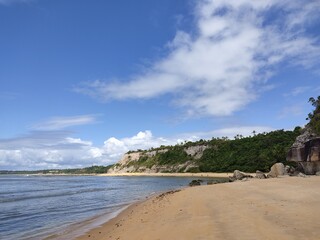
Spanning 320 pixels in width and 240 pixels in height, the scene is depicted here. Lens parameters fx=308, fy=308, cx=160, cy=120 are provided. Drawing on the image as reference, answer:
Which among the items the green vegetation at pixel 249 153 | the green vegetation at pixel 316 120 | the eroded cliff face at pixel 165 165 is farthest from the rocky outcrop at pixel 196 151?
the green vegetation at pixel 316 120

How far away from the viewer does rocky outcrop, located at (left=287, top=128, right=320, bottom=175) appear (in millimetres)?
52225

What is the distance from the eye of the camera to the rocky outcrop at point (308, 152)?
171 feet

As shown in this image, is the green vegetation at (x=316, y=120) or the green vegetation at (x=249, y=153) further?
the green vegetation at (x=249, y=153)

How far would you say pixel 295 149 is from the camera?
58094mm

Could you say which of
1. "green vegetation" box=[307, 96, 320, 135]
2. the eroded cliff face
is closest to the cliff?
the eroded cliff face

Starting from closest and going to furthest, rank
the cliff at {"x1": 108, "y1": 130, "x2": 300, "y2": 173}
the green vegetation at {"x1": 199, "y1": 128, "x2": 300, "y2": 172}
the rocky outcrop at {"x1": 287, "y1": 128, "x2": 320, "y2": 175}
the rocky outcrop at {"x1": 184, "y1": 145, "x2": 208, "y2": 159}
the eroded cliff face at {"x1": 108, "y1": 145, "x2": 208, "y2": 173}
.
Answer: the rocky outcrop at {"x1": 287, "y1": 128, "x2": 320, "y2": 175} → the green vegetation at {"x1": 199, "y1": 128, "x2": 300, "y2": 172} → the cliff at {"x1": 108, "y1": 130, "x2": 300, "y2": 173} → the eroded cliff face at {"x1": 108, "y1": 145, "x2": 208, "y2": 173} → the rocky outcrop at {"x1": 184, "y1": 145, "x2": 208, "y2": 159}

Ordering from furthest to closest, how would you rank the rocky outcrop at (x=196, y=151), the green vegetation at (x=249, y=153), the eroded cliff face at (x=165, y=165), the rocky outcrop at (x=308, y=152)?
1. the rocky outcrop at (x=196, y=151)
2. the eroded cliff face at (x=165, y=165)
3. the green vegetation at (x=249, y=153)
4. the rocky outcrop at (x=308, y=152)

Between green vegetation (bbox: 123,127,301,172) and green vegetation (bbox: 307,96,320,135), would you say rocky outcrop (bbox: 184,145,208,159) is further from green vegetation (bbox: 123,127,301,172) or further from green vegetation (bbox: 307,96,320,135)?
green vegetation (bbox: 307,96,320,135)

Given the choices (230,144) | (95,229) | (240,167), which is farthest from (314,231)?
(230,144)

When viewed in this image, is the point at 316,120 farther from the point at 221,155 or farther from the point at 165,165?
the point at 165,165

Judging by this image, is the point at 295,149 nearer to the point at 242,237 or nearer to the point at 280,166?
the point at 280,166

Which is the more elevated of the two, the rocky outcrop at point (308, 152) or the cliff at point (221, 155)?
the cliff at point (221, 155)

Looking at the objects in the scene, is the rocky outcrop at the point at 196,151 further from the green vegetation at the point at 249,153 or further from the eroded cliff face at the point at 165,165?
the green vegetation at the point at 249,153

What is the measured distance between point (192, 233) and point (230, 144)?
141 meters
